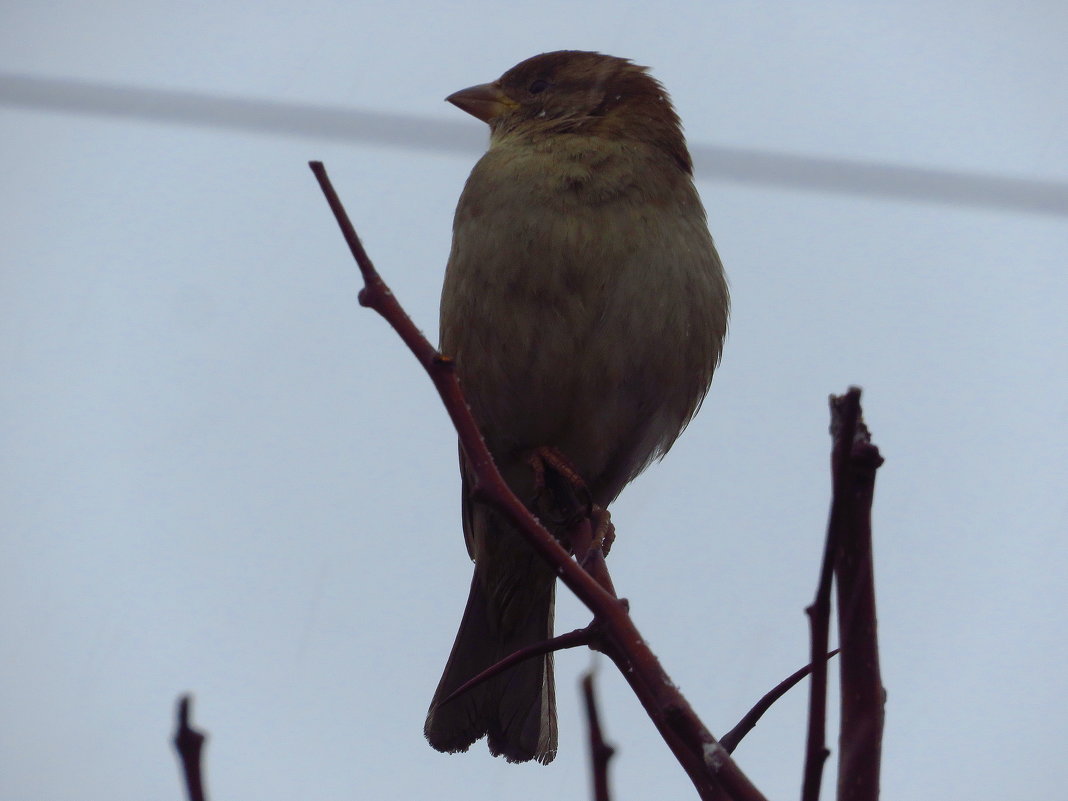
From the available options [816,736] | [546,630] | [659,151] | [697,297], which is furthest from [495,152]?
[816,736]

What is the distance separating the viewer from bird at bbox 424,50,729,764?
10.3 ft

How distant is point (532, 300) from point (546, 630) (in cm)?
105

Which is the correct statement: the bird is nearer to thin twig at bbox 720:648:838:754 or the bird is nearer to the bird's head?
the bird's head

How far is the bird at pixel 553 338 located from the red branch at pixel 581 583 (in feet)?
5.05

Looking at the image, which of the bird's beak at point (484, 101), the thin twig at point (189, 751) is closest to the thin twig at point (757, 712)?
the thin twig at point (189, 751)

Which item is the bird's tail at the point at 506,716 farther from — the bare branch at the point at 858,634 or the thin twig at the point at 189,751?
the thin twig at the point at 189,751

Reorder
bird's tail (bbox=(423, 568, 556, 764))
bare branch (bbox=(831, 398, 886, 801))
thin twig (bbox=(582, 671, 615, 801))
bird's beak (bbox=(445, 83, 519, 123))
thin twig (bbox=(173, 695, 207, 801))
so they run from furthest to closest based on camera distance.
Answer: bird's beak (bbox=(445, 83, 519, 123)), bird's tail (bbox=(423, 568, 556, 764)), thin twig (bbox=(582, 671, 615, 801)), bare branch (bbox=(831, 398, 886, 801)), thin twig (bbox=(173, 695, 207, 801))

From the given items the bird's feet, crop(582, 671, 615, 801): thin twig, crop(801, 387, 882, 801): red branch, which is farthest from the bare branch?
the bird's feet

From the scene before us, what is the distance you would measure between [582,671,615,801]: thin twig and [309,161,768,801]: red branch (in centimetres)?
9

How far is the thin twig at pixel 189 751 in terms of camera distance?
903 mm

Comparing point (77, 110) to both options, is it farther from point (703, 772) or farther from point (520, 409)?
point (703, 772)

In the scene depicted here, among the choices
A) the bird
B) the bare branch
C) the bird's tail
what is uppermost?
the bird

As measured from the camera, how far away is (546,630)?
3555mm

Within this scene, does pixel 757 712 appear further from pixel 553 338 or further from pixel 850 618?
pixel 553 338
